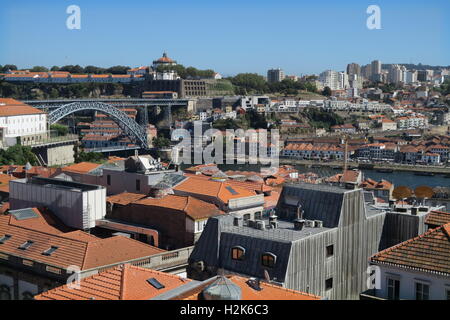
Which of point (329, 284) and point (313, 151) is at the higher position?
point (329, 284)

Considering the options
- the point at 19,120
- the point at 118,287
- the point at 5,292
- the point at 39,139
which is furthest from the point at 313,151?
the point at 118,287

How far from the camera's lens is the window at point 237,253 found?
447 cm

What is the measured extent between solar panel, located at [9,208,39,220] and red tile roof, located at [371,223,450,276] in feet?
12.1

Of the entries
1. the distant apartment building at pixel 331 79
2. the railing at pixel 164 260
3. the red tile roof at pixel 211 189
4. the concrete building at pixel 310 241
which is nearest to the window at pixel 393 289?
the concrete building at pixel 310 241

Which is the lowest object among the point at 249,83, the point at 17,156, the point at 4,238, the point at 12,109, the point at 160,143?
the point at 160,143

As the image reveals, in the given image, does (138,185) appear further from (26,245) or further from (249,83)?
(249,83)

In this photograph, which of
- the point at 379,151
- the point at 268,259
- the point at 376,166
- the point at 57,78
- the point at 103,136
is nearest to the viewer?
the point at 268,259

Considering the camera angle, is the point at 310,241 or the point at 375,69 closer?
the point at 310,241

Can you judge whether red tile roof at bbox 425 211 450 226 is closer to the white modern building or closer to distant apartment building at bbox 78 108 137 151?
the white modern building

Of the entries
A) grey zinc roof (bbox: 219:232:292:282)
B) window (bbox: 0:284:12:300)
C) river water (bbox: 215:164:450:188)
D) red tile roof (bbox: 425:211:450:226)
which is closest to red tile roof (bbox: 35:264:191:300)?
grey zinc roof (bbox: 219:232:292:282)

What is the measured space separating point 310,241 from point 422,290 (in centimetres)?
103

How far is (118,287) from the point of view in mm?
3391
